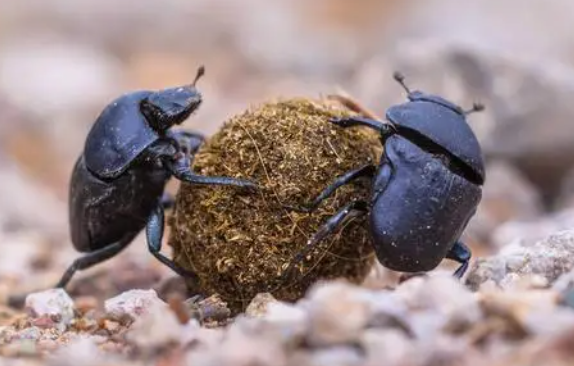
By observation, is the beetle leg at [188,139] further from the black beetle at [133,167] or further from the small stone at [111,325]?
the small stone at [111,325]

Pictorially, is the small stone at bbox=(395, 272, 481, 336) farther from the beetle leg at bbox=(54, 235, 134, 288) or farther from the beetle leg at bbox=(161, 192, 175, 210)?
the beetle leg at bbox=(54, 235, 134, 288)

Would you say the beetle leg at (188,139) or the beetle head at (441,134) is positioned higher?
the beetle head at (441,134)

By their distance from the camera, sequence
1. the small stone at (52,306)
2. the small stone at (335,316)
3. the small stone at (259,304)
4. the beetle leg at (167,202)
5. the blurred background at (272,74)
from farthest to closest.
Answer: the blurred background at (272,74) < the beetle leg at (167,202) < the small stone at (52,306) < the small stone at (259,304) < the small stone at (335,316)

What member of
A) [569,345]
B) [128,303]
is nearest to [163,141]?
[128,303]

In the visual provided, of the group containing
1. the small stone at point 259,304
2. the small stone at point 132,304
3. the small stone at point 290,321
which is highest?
the small stone at point 290,321

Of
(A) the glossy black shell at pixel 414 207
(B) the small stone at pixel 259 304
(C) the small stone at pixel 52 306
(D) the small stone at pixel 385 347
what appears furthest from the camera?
(C) the small stone at pixel 52 306

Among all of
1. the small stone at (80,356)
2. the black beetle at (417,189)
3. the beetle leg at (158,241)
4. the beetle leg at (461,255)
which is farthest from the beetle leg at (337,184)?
the small stone at (80,356)

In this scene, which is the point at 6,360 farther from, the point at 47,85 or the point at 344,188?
the point at 47,85
